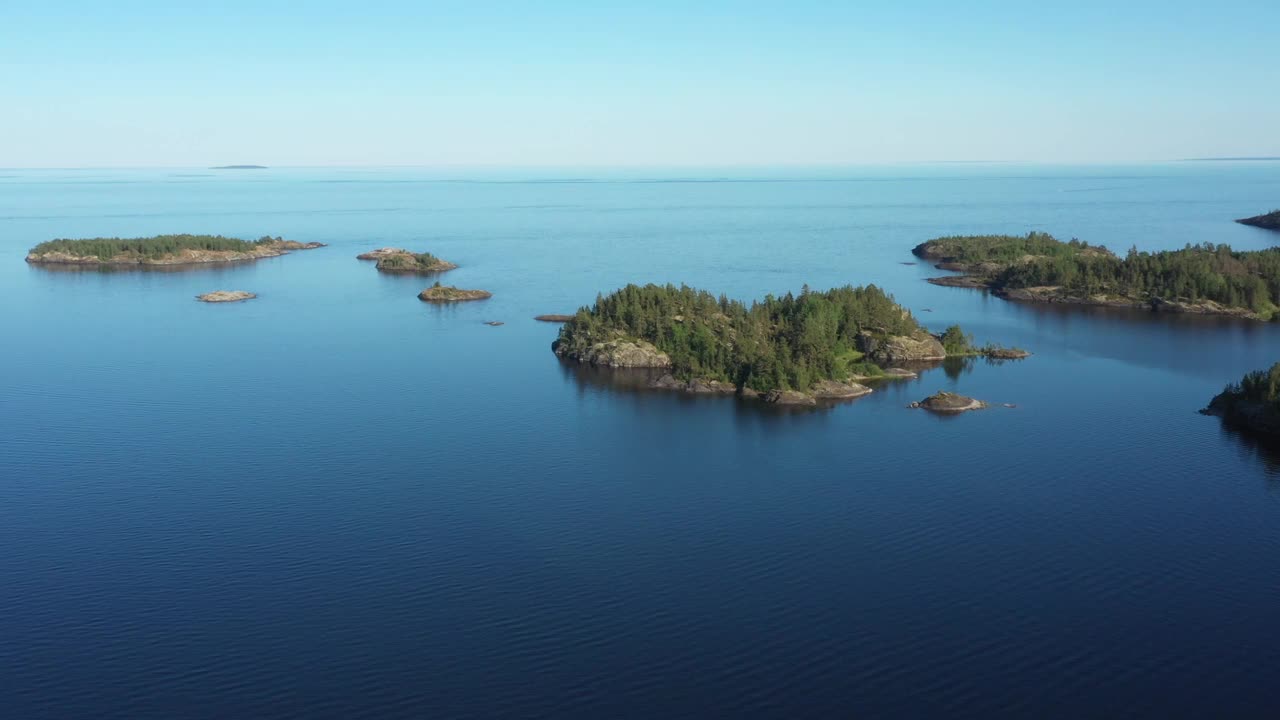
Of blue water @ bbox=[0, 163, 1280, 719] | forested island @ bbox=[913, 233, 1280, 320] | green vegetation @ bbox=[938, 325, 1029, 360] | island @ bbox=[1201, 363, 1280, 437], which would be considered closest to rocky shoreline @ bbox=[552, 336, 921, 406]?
green vegetation @ bbox=[938, 325, 1029, 360]

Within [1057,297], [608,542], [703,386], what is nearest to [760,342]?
[703,386]

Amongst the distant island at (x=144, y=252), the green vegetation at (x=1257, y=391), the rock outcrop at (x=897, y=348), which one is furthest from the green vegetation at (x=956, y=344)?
the distant island at (x=144, y=252)

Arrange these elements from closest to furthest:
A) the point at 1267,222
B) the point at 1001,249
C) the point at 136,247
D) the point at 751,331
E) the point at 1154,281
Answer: the point at 751,331 < the point at 1154,281 < the point at 1001,249 < the point at 136,247 < the point at 1267,222

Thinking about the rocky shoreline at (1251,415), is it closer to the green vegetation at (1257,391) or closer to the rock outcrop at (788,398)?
the green vegetation at (1257,391)

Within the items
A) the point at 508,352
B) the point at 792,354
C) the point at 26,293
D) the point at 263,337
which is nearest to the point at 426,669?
the point at 792,354

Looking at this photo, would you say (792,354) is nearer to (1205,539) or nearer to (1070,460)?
(1070,460)

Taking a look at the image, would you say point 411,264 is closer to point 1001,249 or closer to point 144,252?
point 144,252

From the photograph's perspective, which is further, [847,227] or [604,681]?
[847,227]
